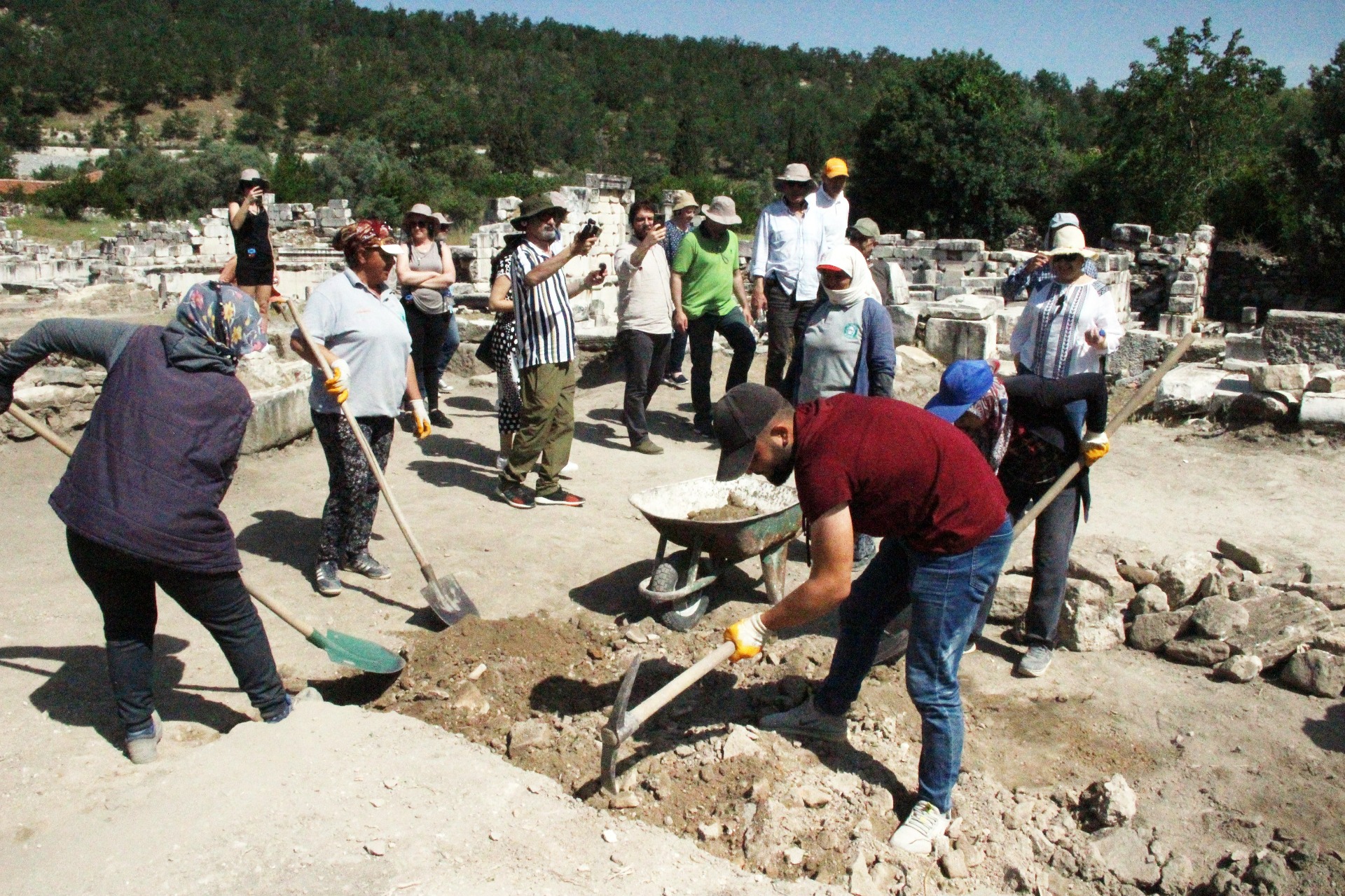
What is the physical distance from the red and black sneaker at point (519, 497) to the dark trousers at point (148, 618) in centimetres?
247

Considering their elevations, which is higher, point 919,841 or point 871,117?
point 871,117

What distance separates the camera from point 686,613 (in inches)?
181

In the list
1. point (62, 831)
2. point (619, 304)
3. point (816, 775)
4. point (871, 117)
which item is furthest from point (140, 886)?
point (871, 117)

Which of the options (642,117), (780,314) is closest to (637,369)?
(780,314)

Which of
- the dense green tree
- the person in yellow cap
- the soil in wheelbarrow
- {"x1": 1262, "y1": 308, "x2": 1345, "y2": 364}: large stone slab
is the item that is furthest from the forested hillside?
the soil in wheelbarrow

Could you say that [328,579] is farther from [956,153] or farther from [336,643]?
[956,153]

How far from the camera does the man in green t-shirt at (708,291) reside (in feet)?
24.1

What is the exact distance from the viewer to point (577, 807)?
3.23 m

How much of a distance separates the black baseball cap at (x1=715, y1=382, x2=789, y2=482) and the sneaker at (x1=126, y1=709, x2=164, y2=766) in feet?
7.26

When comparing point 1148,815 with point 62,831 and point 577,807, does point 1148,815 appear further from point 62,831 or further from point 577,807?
point 62,831

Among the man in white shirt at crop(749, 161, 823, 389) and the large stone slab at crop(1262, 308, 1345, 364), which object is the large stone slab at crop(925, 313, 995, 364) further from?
the man in white shirt at crop(749, 161, 823, 389)

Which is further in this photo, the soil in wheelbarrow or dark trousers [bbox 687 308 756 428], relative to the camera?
dark trousers [bbox 687 308 756 428]

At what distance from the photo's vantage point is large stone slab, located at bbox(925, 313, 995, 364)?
9.77 metres

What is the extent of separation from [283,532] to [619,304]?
2.88 m
